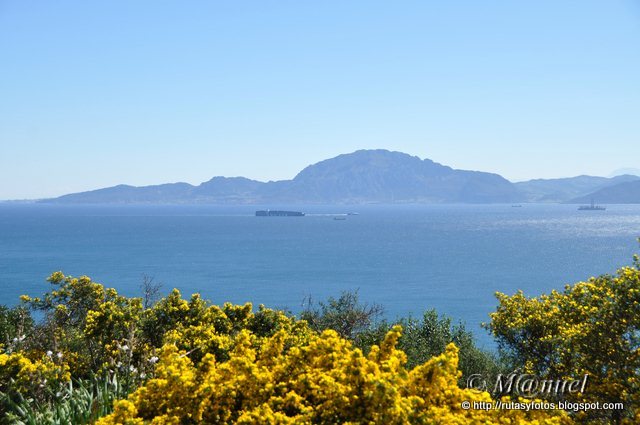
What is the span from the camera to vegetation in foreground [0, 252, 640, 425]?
24.5 feet

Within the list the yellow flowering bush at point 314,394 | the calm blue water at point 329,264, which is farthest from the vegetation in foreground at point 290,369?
the calm blue water at point 329,264

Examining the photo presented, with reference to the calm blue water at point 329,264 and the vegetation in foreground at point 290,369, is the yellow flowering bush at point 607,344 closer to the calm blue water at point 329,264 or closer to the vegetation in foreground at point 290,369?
the vegetation in foreground at point 290,369

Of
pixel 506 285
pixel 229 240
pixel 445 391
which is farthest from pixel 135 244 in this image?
pixel 445 391

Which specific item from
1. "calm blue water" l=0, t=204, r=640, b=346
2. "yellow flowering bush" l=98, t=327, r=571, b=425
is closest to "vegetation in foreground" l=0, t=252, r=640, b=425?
"yellow flowering bush" l=98, t=327, r=571, b=425

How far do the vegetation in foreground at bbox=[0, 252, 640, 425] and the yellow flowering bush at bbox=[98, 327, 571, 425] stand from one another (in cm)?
2

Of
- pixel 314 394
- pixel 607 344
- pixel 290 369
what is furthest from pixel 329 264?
pixel 314 394

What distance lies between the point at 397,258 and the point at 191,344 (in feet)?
389

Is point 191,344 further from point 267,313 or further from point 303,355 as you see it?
point 303,355

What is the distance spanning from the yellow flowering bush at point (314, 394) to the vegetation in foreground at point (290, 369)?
0.07ft

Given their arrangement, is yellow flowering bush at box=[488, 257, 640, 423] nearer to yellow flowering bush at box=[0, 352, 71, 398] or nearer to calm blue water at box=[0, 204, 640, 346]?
yellow flowering bush at box=[0, 352, 71, 398]

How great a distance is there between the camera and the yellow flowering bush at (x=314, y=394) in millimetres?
7113

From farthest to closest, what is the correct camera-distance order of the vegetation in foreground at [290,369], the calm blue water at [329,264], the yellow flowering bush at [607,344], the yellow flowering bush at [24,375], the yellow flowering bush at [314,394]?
the calm blue water at [329,264] → the yellow flowering bush at [24,375] → the yellow flowering bush at [607,344] → the vegetation in foreground at [290,369] → the yellow flowering bush at [314,394]

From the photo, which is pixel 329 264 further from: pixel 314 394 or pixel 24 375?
pixel 314 394

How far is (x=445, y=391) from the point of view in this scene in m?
7.95
